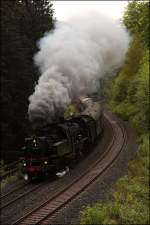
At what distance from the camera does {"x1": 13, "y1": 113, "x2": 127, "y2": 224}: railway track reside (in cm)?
1795

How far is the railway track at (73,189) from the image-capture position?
17.9 metres

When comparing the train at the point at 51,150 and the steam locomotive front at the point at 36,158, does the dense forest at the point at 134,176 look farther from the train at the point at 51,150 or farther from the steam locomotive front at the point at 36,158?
the steam locomotive front at the point at 36,158

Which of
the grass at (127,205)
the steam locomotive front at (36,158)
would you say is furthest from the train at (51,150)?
the grass at (127,205)

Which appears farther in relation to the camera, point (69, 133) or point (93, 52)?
point (93, 52)

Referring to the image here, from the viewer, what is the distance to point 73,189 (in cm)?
2236

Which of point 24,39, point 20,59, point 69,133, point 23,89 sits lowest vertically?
point 69,133

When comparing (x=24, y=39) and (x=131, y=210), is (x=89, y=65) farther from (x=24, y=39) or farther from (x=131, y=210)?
(x=131, y=210)

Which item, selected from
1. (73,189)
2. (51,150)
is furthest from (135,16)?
(73,189)

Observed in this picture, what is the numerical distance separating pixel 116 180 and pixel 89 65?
10.7 metres

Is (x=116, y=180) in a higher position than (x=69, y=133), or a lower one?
lower

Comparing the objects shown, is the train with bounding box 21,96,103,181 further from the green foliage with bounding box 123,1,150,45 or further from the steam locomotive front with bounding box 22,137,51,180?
the green foliage with bounding box 123,1,150,45

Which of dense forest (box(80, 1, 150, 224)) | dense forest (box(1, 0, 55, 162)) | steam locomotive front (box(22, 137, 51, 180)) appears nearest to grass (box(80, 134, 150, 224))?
dense forest (box(80, 1, 150, 224))

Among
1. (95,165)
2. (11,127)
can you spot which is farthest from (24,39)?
(95,165)

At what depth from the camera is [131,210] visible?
17.1 metres
